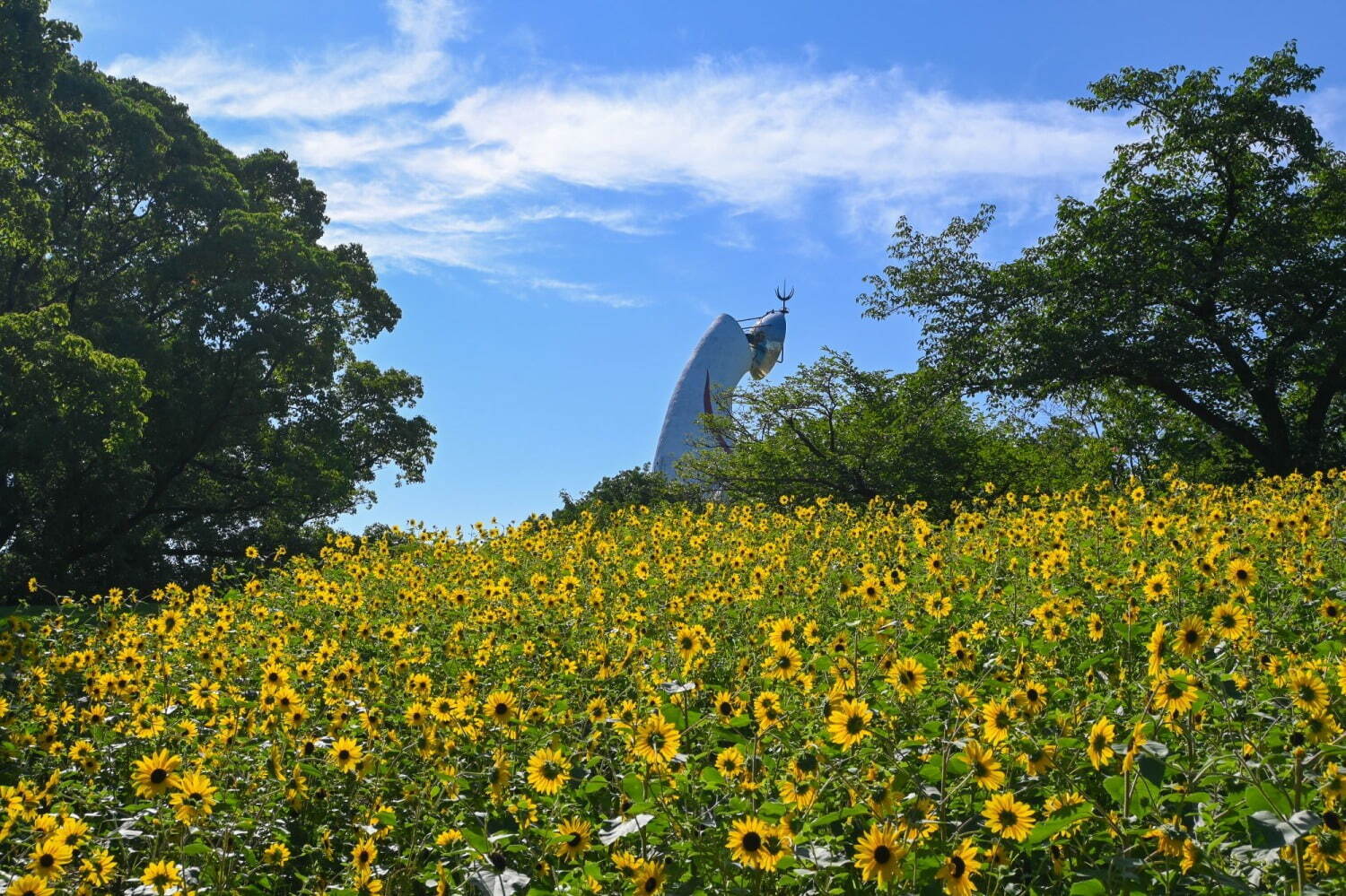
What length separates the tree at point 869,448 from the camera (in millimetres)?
22484

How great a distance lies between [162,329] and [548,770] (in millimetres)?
22109

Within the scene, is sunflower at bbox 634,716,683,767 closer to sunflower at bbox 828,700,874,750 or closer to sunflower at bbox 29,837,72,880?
sunflower at bbox 828,700,874,750

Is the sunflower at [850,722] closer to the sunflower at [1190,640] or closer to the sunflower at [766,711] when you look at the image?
the sunflower at [766,711]

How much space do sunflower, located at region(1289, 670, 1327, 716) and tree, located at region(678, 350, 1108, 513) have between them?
18.3m

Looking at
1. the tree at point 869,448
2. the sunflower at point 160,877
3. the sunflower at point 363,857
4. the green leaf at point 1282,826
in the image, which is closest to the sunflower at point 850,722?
the green leaf at point 1282,826

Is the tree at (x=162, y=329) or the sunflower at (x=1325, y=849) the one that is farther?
the tree at (x=162, y=329)

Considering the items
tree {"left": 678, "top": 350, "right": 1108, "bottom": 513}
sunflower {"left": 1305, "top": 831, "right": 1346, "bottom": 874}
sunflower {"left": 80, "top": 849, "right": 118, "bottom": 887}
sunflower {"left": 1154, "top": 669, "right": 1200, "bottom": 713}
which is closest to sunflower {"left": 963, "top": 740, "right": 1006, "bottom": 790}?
sunflower {"left": 1154, "top": 669, "right": 1200, "bottom": 713}

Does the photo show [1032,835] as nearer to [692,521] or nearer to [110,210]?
[692,521]

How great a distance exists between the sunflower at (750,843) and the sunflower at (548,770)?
0.76 m

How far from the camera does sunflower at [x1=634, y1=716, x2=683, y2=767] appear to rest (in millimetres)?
3467

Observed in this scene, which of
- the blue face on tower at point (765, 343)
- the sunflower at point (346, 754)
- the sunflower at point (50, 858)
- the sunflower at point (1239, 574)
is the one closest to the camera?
the sunflower at point (50, 858)

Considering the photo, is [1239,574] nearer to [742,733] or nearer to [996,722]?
[996,722]

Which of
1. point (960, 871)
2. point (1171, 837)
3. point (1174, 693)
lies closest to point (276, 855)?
point (960, 871)

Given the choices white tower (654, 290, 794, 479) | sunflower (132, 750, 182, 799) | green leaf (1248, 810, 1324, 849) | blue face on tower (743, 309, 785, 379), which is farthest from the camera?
blue face on tower (743, 309, 785, 379)
